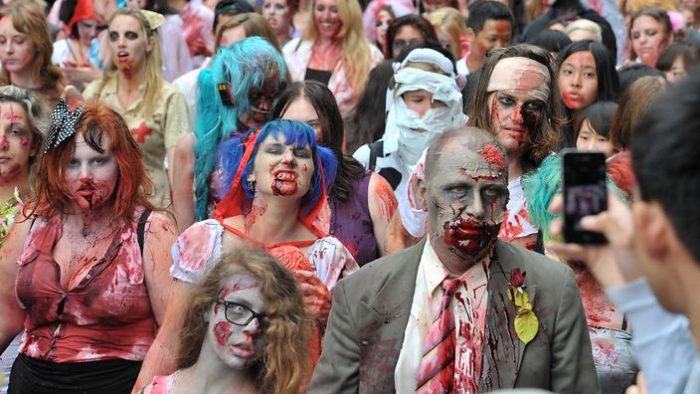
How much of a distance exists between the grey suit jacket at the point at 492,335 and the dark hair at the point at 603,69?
3977mm

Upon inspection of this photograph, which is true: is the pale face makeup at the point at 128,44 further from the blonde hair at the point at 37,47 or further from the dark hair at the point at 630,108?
the dark hair at the point at 630,108

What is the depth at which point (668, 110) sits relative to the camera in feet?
7.86

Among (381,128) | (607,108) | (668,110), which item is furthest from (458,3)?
(668,110)

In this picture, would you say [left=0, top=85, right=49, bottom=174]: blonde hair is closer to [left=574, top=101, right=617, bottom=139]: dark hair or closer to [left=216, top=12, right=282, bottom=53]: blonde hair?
[left=216, top=12, right=282, bottom=53]: blonde hair

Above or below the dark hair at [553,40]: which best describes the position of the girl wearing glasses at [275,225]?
below

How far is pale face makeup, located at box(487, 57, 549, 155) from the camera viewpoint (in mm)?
6074

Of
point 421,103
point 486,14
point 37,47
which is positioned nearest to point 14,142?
point 421,103

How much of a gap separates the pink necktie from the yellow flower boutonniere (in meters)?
0.20

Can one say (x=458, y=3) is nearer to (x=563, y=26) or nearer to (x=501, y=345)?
(x=563, y=26)

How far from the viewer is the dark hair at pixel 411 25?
32.6 ft

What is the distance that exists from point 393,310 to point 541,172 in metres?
1.47

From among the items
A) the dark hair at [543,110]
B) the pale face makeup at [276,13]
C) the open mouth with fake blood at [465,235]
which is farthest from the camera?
the pale face makeup at [276,13]

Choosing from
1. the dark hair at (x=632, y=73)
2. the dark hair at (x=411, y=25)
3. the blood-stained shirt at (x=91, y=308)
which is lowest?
the blood-stained shirt at (x=91, y=308)

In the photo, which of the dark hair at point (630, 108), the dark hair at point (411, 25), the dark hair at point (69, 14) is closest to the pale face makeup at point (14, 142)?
the dark hair at point (630, 108)
